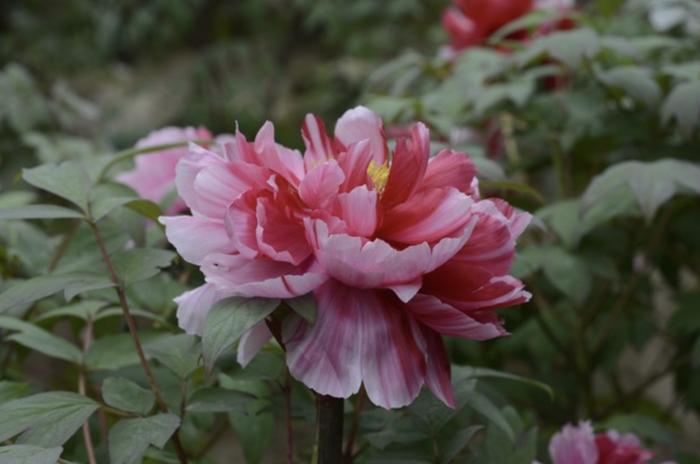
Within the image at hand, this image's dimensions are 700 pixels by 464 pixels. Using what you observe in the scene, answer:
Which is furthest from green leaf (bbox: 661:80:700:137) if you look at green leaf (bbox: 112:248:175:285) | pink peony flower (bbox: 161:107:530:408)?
green leaf (bbox: 112:248:175:285)

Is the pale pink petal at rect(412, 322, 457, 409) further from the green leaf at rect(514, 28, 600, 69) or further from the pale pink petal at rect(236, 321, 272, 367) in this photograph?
the green leaf at rect(514, 28, 600, 69)

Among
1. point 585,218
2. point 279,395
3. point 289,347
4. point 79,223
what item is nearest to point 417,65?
point 585,218

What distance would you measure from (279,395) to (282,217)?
0.18 meters

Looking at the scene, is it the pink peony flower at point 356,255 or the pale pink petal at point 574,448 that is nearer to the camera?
the pink peony flower at point 356,255

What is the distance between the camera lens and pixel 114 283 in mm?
586

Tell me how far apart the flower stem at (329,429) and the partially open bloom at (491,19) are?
844mm

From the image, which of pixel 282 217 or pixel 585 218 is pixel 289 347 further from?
pixel 585 218

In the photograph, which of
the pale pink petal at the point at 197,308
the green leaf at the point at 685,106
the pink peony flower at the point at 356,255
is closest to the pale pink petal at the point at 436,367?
the pink peony flower at the point at 356,255

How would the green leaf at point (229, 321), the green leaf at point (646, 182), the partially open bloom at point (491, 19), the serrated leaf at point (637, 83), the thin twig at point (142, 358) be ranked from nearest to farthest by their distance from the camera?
the green leaf at point (229, 321) < the thin twig at point (142, 358) < the green leaf at point (646, 182) < the serrated leaf at point (637, 83) < the partially open bloom at point (491, 19)

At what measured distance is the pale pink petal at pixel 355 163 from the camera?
0.51 m

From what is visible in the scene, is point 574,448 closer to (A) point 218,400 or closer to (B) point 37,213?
(A) point 218,400

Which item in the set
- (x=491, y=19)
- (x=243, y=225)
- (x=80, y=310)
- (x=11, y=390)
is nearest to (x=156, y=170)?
(x=80, y=310)

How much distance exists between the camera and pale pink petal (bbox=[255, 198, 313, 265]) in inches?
18.9

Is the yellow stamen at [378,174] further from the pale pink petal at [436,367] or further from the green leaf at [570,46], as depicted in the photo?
the green leaf at [570,46]
